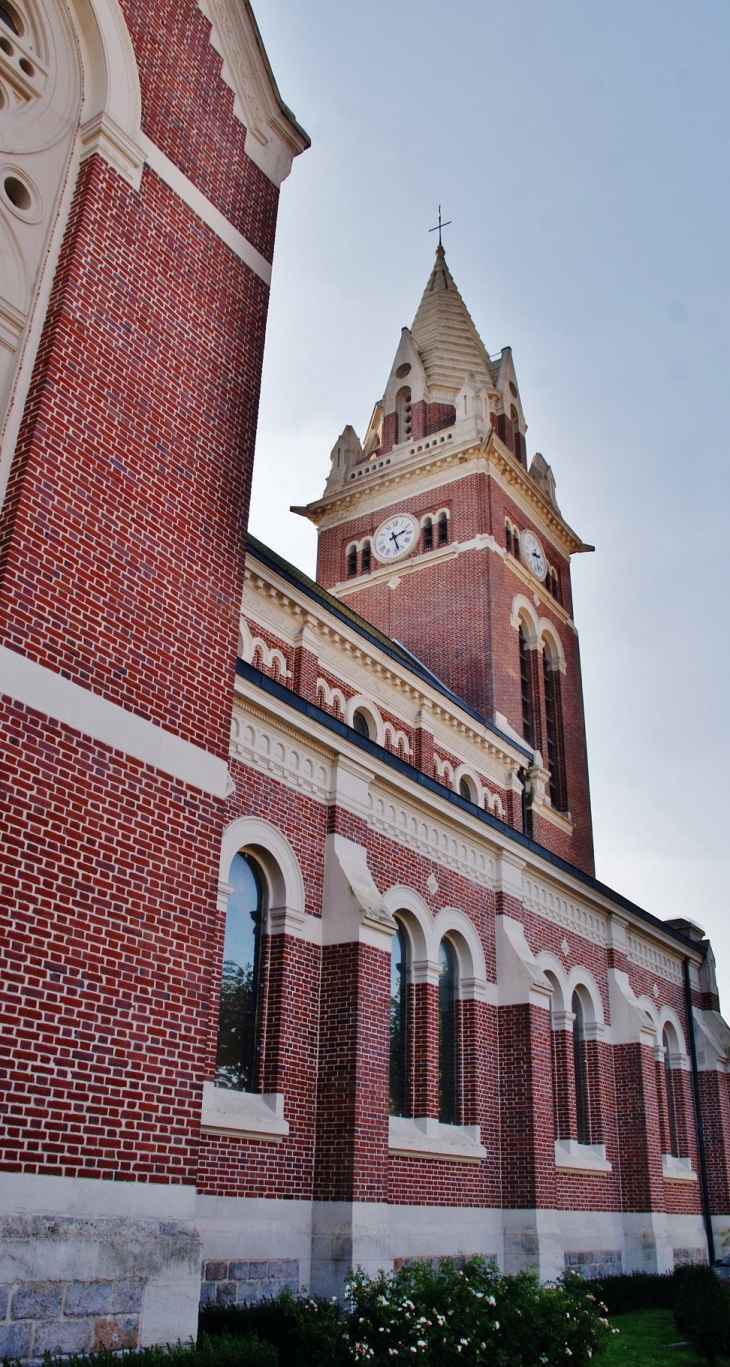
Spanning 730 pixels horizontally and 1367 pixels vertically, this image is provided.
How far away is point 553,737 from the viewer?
34.3m

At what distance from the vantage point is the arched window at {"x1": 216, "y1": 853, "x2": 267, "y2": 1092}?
1300 centimetres

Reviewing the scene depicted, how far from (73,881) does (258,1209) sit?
634 centimetres

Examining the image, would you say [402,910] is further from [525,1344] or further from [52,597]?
[52,597]

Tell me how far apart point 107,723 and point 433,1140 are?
10.3 meters

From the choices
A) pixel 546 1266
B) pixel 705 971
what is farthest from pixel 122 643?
pixel 705 971

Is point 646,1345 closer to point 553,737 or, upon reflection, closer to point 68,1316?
point 68,1316

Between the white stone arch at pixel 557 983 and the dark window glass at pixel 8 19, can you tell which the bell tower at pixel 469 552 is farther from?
the dark window glass at pixel 8 19

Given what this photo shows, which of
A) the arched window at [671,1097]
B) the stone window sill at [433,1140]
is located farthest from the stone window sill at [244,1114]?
the arched window at [671,1097]

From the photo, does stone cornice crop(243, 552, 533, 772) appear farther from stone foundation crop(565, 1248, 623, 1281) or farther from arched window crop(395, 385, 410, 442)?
arched window crop(395, 385, 410, 442)

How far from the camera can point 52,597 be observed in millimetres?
8398

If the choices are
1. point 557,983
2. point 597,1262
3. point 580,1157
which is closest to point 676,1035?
point 557,983

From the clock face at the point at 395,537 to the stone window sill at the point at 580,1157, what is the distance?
18.4 metres

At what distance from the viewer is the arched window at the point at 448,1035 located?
17594mm

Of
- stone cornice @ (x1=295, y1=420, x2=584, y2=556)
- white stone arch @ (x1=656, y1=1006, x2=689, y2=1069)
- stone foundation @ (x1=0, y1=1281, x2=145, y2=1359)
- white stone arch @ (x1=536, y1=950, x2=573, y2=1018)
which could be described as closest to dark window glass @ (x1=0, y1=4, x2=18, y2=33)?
stone foundation @ (x1=0, y1=1281, x2=145, y2=1359)
